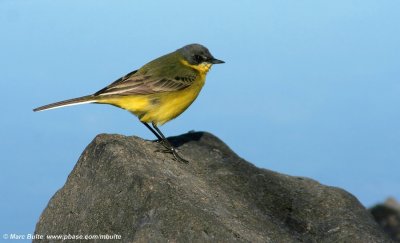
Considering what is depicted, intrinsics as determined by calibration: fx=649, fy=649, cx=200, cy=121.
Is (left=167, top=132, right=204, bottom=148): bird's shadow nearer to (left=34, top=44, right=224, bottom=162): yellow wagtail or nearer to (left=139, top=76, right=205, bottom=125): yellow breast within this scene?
(left=34, top=44, right=224, bottom=162): yellow wagtail

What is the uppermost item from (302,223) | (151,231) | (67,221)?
(302,223)

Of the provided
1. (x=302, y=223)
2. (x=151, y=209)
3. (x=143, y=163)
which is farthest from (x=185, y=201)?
(x=302, y=223)

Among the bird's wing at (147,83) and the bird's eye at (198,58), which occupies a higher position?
the bird's eye at (198,58)

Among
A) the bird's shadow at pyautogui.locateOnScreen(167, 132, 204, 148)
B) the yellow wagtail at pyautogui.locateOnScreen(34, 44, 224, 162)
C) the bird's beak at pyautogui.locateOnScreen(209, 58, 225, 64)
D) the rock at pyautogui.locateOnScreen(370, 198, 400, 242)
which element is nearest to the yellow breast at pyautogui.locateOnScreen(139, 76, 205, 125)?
the yellow wagtail at pyautogui.locateOnScreen(34, 44, 224, 162)

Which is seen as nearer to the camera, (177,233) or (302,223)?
(177,233)

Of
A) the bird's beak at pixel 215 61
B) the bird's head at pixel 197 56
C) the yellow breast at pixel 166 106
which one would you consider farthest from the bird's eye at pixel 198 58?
the yellow breast at pixel 166 106

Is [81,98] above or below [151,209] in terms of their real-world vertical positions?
above

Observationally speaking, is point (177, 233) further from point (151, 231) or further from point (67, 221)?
point (67, 221)

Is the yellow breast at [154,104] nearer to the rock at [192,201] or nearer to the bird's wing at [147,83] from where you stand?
the bird's wing at [147,83]
